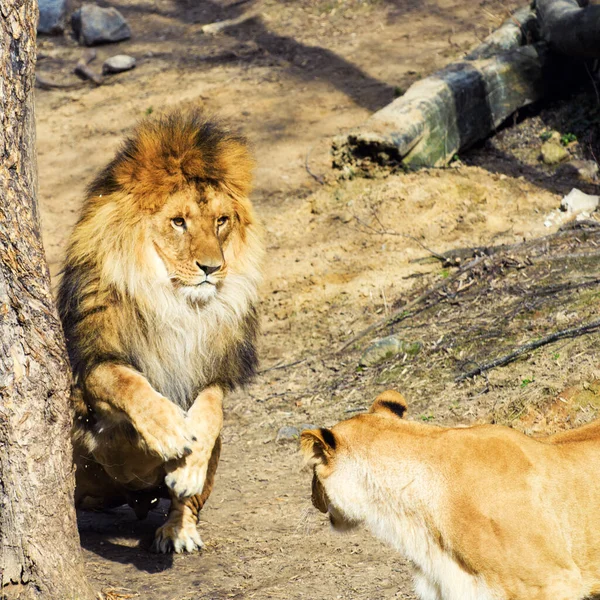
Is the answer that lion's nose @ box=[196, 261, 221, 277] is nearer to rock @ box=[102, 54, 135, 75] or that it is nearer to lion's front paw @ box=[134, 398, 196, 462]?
lion's front paw @ box=[134, 398, 196, 462]

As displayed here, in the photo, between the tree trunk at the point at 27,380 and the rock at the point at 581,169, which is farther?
the rock at the point at 581,169

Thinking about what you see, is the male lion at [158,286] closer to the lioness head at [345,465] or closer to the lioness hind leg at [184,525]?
the lioness hind leg at [184,525]

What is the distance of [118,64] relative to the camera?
1255cm

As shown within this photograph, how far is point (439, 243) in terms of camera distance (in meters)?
7.90

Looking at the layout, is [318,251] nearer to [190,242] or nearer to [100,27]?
[190,242]

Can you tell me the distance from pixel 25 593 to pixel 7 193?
1.48 m

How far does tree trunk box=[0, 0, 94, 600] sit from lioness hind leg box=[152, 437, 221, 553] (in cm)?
135

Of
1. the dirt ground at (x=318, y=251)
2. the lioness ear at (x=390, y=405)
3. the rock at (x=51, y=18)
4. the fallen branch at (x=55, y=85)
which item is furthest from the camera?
the rock at (x=51, y=18)

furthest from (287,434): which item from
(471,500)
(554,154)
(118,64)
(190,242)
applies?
(118,64)

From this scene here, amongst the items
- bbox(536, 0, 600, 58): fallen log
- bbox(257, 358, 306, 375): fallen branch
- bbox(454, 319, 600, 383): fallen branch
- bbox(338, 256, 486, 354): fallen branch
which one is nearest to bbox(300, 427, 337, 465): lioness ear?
bbox(454, 319, 600, 383): fallen branch

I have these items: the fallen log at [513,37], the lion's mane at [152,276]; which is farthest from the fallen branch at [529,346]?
the fallen log at [513,37]

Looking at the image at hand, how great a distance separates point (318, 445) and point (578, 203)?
5264 mm

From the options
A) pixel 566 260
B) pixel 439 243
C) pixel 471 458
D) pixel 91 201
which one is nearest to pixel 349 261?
pixel 439 243

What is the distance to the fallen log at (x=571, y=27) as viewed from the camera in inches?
340
